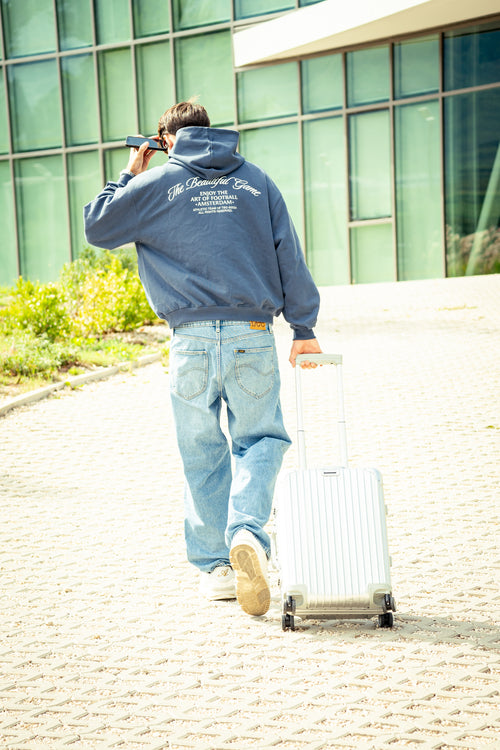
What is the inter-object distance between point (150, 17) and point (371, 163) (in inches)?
225

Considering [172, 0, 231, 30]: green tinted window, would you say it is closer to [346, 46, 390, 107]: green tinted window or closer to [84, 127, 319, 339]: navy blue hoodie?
[346, 46, 390, 107]: green tinted window

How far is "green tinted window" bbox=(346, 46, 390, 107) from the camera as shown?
17109mm

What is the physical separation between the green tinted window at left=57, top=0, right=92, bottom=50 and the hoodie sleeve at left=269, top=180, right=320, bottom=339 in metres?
17.7

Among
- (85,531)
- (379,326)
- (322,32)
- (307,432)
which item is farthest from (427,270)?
(85,531)

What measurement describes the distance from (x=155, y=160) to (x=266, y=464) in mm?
16624

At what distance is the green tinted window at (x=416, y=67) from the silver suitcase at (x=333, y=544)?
1484 centimetres

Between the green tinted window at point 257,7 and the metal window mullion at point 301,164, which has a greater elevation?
the green tinted window at point 257,7

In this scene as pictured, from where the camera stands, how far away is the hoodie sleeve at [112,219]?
3580 millimetres

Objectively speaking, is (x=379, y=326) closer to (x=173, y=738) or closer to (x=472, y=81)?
(x=472, y=81)

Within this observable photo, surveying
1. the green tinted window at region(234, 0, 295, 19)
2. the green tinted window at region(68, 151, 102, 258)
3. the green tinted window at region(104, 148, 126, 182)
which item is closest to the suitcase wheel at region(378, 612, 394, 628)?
the green tinted window at region(234, 0, 295, 19)

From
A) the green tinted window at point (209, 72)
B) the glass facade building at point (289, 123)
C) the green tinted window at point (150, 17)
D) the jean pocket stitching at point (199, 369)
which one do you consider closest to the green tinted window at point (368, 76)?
the glass facade building at point (289, 123)

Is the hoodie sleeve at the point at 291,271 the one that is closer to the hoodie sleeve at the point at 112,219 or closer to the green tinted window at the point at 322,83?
the hoodie sleeve at the point at 112,219

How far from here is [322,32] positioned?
16.3 metres

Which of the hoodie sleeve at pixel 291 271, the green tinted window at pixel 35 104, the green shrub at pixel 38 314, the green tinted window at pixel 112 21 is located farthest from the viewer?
the green tinted window at pixel 35 104
